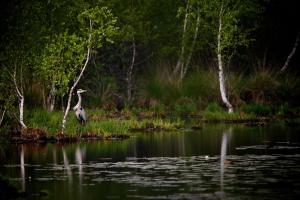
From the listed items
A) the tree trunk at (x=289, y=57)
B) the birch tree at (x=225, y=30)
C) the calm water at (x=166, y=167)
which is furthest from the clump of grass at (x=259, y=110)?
the tree trunk at (x=289, y=57)

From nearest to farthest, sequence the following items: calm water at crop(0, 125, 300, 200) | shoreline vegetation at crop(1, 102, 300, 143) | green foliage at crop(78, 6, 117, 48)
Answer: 1. calm water at crop(0, 125, 300, 200)
2. shoreline vegetation at crop(1, 102, 300, 143)
3. green foliage at crop(78, 6, 117, 48)

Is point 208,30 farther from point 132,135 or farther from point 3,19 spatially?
point 3,19

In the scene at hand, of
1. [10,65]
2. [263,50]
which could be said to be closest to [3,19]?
[10,65]

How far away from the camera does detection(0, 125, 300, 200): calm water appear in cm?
2174

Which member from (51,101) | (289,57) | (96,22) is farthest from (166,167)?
(289,57)

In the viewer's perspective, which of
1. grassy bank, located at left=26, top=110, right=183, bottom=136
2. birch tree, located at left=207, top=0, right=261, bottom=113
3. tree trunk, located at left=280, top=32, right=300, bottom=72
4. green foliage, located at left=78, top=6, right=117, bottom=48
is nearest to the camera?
grassy bank, located at left=26, top=110, right=183, bottom=136

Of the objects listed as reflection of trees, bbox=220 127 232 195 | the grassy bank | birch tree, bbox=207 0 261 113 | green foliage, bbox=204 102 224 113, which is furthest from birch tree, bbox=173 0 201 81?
reflection of trees, bbox=220 127 232 195

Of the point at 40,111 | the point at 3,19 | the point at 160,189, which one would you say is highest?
the point at 3,19

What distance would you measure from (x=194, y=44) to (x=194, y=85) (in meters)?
3.72

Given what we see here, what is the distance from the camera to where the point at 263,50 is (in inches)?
2392

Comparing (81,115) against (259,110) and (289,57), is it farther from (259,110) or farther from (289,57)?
(289,57)

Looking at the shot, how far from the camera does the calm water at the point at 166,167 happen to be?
71.3 feet

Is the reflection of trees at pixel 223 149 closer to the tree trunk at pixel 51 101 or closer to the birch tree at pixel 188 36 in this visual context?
the tree trunk at pixel 51 101

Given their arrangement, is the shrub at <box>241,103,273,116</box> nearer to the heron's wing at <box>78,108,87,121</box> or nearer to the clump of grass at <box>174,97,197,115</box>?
the clump of grass at <box>174,97,197,115</box>
